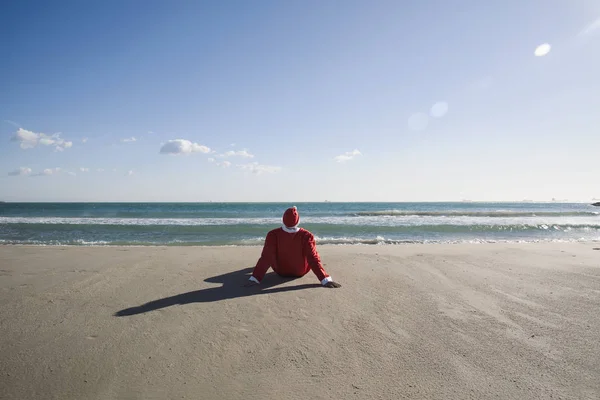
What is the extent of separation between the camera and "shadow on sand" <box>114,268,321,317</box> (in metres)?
3.90

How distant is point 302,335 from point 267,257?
222 centimetres

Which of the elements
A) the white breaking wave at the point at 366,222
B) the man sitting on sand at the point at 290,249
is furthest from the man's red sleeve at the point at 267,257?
the white breaking wave at the point at 366,222

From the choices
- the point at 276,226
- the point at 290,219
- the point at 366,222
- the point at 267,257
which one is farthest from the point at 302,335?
the point at 366,222

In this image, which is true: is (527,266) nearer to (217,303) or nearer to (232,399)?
(217,303)

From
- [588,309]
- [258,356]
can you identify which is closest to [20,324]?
[258,356]

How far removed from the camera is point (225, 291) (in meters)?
4.58

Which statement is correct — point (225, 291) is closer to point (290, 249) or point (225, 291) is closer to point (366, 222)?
point (290, 249)

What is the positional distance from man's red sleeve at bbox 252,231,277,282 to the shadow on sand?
223mm

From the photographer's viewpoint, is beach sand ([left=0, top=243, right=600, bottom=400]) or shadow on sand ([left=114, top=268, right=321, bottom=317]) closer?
beach sand ([left=0, top=243, right=600, bottom=400])

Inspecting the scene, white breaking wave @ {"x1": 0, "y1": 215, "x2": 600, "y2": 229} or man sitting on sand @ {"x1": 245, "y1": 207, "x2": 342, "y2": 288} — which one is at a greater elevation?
man sitting on sand @ {"x1": 245, "y1": 207, "x2": 342, "y2": 288}

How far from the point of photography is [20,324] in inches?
132

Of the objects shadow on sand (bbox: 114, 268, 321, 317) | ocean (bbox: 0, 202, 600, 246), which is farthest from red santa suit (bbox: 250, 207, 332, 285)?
ocean (bbox: 0, 202, 600, 246)

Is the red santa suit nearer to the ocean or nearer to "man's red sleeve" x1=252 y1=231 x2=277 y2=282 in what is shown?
"man's red sleeve" x1=252 y1=231 x2=277 y2=282

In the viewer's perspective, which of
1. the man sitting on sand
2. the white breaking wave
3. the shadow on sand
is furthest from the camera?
the white breaking wave
